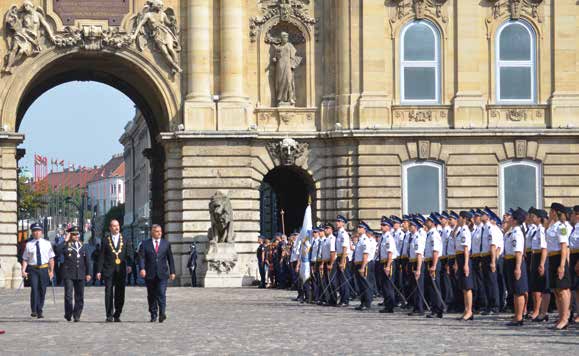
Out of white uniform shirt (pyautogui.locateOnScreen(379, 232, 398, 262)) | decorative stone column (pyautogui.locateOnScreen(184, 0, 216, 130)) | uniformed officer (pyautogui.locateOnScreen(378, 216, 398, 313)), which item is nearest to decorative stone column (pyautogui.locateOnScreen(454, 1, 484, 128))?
decorative stone column (pyautogui.locateOnScreen(184, 0, 216, 130))

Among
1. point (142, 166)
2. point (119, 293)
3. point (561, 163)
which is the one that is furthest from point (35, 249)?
point (142, 166)

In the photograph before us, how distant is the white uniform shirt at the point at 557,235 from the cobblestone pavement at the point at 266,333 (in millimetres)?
1432

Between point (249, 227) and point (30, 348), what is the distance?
27919 mm

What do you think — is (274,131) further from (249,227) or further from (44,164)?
(44,164)

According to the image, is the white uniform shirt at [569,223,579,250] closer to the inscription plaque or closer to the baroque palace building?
the baroque palace building

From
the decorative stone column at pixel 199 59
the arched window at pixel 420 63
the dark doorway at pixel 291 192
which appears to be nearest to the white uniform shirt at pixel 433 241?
the decorative stone column at pixel 199 59

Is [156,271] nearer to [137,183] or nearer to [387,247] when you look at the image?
[387,247]

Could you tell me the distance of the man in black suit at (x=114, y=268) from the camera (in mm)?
32438

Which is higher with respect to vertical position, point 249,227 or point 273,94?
point 273,94

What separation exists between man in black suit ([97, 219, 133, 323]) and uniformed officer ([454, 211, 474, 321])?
647 centimetres

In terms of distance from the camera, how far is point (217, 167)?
52625 mm

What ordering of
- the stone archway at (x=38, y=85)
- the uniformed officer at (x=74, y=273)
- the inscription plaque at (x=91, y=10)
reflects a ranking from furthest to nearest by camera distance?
the inscription plaque at (x=91, y=10) → the stone archway at (x=38, y=85) → the uniformed officer at (x=74, y=273)

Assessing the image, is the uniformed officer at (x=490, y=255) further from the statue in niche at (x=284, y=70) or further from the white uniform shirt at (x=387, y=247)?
the statue in niche at (x=284, y=70)

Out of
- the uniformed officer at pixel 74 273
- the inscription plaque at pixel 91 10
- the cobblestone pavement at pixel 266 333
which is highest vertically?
the inscription plaque at pixel 91 10
